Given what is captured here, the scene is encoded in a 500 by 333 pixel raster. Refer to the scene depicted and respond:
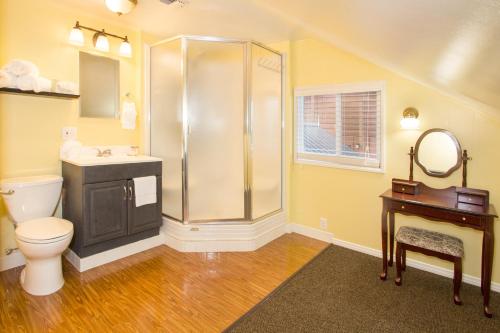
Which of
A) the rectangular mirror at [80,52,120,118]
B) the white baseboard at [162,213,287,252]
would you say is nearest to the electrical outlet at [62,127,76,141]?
the rectangular mirror at [80,52,120,118]

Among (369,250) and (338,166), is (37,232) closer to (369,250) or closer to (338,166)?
(338,166)

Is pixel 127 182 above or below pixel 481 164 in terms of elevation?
below

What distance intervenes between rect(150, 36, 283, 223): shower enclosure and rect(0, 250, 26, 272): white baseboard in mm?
1346

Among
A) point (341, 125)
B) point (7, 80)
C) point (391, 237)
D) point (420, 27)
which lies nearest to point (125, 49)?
point (7, 80)

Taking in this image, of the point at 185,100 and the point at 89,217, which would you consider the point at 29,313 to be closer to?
the point at 89,217

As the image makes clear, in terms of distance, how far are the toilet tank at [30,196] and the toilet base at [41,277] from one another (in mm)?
415

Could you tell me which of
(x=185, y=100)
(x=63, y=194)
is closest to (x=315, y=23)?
(x=185, y=100)

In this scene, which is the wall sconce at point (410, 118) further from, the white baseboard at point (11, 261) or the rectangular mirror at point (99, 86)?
the white baseboard at point (11, 261)

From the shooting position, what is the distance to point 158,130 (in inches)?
128

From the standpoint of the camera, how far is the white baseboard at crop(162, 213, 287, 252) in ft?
9.64

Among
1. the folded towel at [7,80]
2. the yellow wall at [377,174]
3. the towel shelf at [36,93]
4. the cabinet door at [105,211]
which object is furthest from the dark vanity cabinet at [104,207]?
the yellow wall at [377,174]

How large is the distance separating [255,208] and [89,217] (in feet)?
5.31

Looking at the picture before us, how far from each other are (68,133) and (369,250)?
3.26m

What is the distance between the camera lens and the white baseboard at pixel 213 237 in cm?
294
